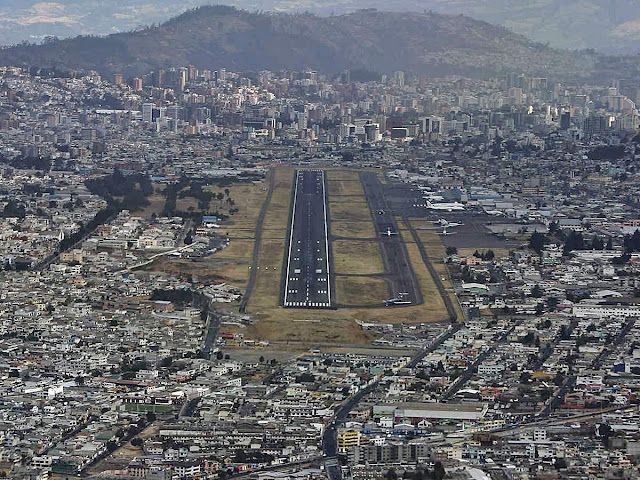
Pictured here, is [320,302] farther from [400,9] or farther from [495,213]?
[400,9]

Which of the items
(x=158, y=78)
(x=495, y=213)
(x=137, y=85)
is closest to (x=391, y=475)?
(x=495, y=213)

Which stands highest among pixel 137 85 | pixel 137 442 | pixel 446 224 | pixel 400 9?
pixel 400 9

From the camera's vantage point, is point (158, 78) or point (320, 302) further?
point (158, 78)

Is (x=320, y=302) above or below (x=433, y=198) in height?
above

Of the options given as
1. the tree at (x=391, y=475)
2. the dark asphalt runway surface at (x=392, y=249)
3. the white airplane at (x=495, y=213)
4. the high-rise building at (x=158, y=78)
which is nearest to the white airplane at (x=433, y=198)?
the dark asphalt runway surface at (x=392, y=249)

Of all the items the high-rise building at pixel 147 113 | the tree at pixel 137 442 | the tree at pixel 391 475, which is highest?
the tree at pixel 391 475

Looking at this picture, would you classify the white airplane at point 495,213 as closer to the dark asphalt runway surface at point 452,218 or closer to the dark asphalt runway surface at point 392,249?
the dark asphalt runway surface at point 452,218

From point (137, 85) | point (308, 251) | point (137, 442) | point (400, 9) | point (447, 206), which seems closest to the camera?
point (137, 442)
